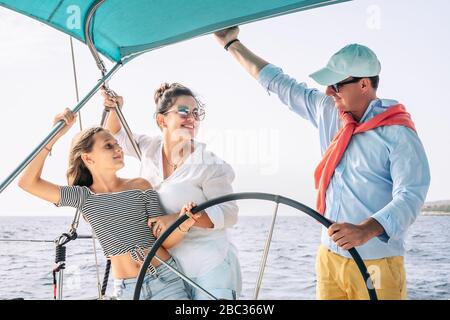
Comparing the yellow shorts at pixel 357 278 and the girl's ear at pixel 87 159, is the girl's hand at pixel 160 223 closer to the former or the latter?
the girl's ear at pixel 87 159

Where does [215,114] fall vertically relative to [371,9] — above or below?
above

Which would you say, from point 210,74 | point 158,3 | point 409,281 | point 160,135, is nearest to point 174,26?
point 158,3

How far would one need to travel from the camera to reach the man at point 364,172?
1654mm

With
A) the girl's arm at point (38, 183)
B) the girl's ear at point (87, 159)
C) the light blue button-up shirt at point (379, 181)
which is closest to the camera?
the light blue button-up shirt at point (379, 181)

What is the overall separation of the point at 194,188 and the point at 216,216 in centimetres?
12

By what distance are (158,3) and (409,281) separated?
1104cm

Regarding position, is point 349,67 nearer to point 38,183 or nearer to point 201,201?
point 201,201

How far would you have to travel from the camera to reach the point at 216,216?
1782 millimetres

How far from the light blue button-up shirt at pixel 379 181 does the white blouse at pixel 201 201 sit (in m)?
0.29

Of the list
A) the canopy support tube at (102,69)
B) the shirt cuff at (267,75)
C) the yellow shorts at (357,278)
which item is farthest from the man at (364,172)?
the canopy support tube at (102,69)

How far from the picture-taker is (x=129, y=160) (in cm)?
214

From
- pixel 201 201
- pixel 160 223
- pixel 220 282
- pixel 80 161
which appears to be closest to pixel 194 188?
pixel 201 201

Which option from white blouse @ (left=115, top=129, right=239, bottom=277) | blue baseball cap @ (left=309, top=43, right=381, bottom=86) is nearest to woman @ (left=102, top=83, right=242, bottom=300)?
white blouse @ (left=115, top=129, right=239, bottom=277)
